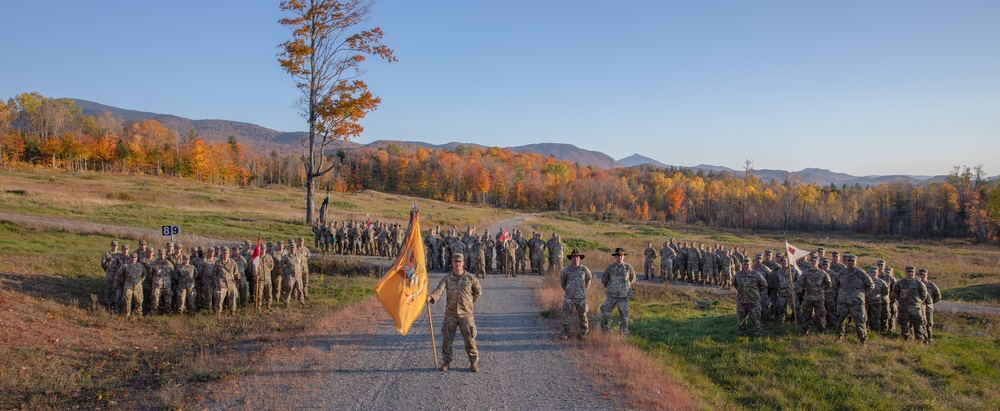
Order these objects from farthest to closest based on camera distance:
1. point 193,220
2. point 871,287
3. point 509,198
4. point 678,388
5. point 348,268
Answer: point 509,198
point 193,220
point 348,268
point 871,287
point 678,388

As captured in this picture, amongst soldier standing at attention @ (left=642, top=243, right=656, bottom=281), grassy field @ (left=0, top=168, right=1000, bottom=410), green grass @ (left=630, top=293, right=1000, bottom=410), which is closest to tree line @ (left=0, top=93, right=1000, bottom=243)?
soldier standing at attention @ (left=642, top=243, right=656, bottom=281)

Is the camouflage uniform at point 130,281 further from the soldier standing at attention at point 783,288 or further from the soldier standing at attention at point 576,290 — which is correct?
the soldier standing at attention at point 783,288

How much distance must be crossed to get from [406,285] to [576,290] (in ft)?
13.0

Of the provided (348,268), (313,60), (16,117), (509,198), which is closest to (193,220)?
(313,60)

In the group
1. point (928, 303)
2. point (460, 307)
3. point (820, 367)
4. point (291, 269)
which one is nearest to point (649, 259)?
point (928, 303)

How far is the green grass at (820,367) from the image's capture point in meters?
9.12

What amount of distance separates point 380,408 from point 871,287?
36.3ft

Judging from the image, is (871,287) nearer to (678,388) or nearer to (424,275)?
(678,388)

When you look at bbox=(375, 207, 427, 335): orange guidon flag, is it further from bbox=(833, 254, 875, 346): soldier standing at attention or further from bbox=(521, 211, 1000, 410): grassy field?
bbox=(833, 254, 875, 346): soldier standing at attention

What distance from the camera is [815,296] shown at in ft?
42.0

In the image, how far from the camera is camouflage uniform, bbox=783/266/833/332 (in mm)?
12688

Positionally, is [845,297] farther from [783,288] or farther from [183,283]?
[183,283]

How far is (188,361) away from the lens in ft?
33.3

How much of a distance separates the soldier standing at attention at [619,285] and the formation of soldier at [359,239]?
50.2ft
